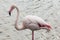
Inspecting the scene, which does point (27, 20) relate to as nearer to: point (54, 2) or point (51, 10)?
point (51, 10)

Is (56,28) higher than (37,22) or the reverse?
the reverse

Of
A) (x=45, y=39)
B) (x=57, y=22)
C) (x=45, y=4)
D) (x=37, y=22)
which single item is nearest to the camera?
(x=37, y=22)

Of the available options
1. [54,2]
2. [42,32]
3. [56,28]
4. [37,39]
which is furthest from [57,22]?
[54,2]

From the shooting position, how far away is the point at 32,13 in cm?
430

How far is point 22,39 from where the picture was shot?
3.33 metres

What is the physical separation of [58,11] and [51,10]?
0.16 metres

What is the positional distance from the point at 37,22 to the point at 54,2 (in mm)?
2225

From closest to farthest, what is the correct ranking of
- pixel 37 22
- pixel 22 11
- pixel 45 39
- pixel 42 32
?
pixel 37 22, pixel 45 39, pixel 42 32, pixel 22 11

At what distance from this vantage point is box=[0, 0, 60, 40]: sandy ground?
3.43 meters

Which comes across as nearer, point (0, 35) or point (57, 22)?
point (0, 35)

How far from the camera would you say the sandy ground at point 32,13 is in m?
3.43

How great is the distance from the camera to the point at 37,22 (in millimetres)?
2814

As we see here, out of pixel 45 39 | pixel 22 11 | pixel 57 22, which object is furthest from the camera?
pixel 22 11

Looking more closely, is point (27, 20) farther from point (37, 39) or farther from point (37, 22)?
point (37, 39)
